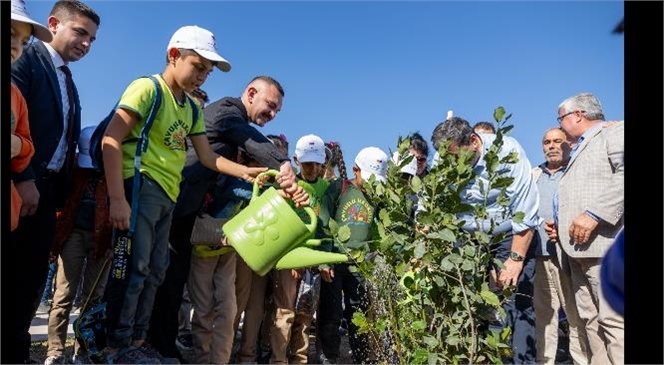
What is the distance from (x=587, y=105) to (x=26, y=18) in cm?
260

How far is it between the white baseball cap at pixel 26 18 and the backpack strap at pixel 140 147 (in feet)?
1.55

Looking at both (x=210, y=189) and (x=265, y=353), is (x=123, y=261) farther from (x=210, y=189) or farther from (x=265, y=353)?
(x=265, y=353)

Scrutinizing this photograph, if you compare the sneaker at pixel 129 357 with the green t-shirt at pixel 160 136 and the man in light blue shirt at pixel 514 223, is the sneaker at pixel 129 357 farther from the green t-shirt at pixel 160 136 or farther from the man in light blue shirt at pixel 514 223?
the man in light blue shirt at pixel 514 223

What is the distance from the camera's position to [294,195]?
2.42 metres

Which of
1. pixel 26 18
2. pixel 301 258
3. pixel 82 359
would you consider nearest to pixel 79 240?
pixel 82 359

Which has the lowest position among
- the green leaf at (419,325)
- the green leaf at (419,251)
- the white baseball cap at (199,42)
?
the green leaf at (419,325)

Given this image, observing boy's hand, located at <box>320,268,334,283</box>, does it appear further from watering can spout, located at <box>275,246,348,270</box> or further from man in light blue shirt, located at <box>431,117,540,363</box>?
watering can spout, located at <box>275,246,348,270</box>

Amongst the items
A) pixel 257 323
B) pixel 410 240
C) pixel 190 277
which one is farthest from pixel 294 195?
pixel 257 323

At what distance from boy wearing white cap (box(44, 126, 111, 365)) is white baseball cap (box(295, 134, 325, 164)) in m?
1.16

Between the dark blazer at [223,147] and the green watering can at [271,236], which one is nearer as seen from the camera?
the green watering can at [271,236]

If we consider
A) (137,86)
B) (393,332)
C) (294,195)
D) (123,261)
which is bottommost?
(393,332)

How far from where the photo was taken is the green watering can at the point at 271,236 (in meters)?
2.21

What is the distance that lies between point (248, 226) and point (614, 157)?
156 centimetres

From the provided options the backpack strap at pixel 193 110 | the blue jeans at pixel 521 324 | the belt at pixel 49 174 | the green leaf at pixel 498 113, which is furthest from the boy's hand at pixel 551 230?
the belt at pixel 49 174
